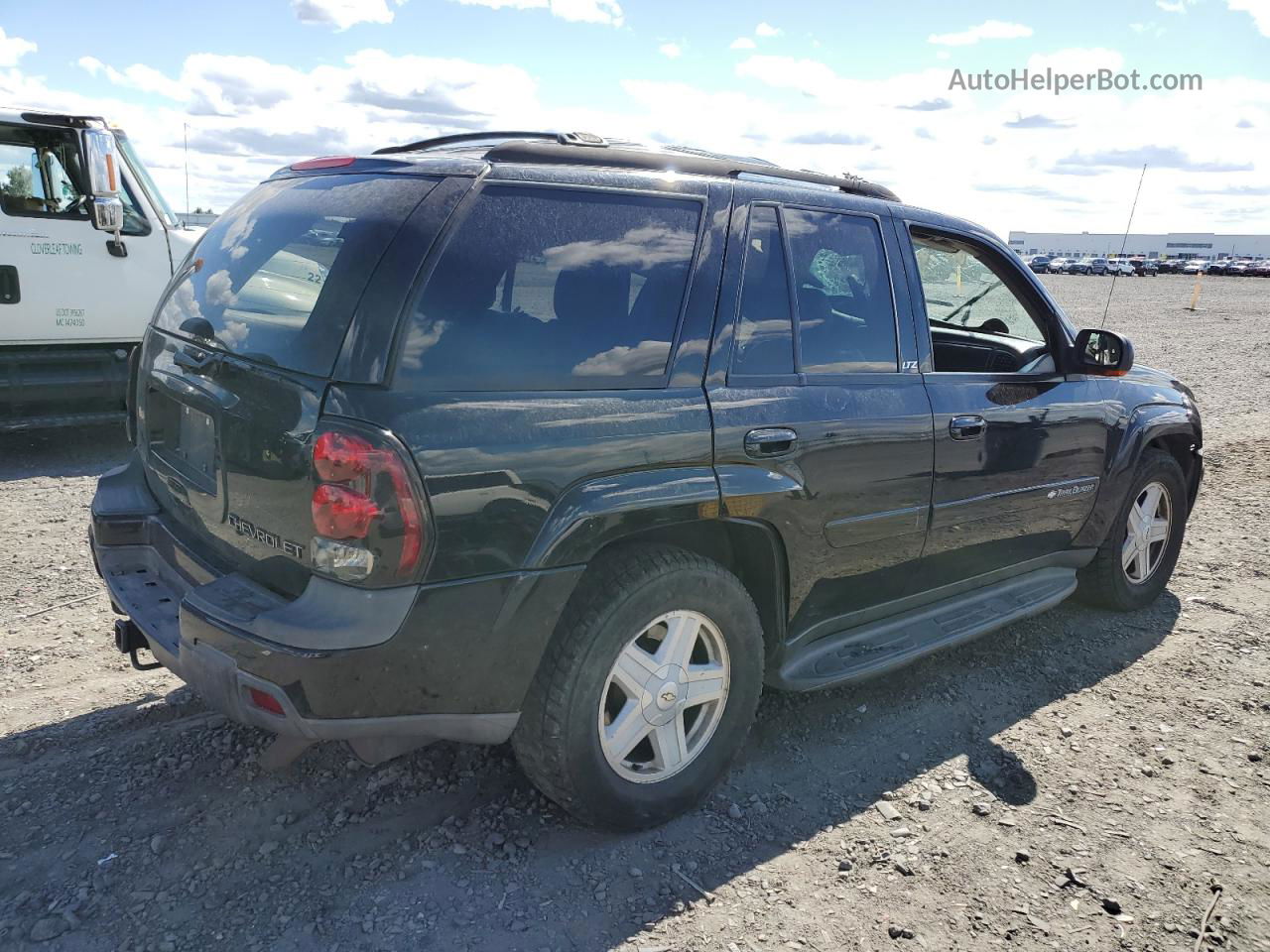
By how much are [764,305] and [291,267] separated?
1.49m

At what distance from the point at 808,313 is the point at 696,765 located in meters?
1.56

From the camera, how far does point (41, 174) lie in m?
7.17

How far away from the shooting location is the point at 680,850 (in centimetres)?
304

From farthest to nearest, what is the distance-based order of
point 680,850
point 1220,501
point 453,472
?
point 1220,501 → point 680,850 → point 453,472

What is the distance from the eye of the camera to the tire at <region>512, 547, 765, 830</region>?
110 inches

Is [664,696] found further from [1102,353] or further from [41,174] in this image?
[41,174]

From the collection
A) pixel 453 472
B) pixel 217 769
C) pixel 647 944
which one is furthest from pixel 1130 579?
pixel 217 769


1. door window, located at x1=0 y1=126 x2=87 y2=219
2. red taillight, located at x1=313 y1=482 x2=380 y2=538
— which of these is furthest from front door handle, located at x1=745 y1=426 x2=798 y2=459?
door window, located at x1=0 y1=126 x2=87 y2=219

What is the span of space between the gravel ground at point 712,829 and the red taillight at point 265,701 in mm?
577

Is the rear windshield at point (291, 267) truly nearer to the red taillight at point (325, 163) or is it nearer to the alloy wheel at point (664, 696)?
the red taillight at point (325, 163)

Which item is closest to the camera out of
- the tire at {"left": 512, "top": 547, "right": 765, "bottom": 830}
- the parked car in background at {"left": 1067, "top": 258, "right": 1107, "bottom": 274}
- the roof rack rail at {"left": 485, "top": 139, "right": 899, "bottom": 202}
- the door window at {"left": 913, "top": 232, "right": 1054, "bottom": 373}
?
the tire at {"left": 512, "top": 547, "right": 765, "bottom": 830}

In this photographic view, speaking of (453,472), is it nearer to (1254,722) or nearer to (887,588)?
(887,588)

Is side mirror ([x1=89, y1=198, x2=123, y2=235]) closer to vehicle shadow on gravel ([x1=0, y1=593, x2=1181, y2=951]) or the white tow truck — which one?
the white tow truck

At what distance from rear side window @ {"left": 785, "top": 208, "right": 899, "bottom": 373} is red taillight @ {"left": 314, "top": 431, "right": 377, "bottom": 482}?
5.05 feet
